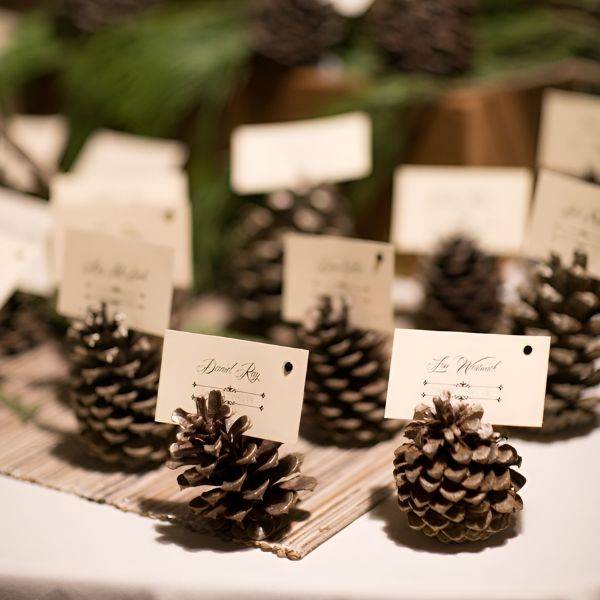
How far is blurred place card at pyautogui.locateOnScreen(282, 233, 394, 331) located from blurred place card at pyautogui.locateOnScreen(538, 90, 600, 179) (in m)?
0.27

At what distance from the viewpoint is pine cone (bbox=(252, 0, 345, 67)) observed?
43.3 inches

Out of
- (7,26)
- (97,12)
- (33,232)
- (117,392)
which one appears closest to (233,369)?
(117,392)

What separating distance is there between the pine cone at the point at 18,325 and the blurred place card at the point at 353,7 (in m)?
0.52

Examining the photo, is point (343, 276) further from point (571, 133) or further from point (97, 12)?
point (97, 12)

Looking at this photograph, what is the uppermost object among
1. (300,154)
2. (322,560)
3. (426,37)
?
(426,37)

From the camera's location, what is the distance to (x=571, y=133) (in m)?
0.95

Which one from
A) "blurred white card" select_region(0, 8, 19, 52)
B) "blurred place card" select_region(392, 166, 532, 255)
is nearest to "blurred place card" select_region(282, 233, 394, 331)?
"blurred place card" select_region(392, 166, 532, 255)

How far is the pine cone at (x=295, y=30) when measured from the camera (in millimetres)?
1099

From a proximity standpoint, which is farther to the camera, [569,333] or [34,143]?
[34,143]

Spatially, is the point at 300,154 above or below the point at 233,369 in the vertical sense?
above

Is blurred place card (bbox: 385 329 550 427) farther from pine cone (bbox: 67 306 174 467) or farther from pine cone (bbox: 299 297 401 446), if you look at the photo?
pine cone (bbox: 67 306 174 467)

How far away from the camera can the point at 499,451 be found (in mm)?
633

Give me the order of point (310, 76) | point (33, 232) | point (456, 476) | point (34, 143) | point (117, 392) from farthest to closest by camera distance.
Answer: point (34, 143) < point (310, 76) < point (33, 232) < point (117, 392) < point (456, 476)

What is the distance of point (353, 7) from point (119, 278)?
536mm
